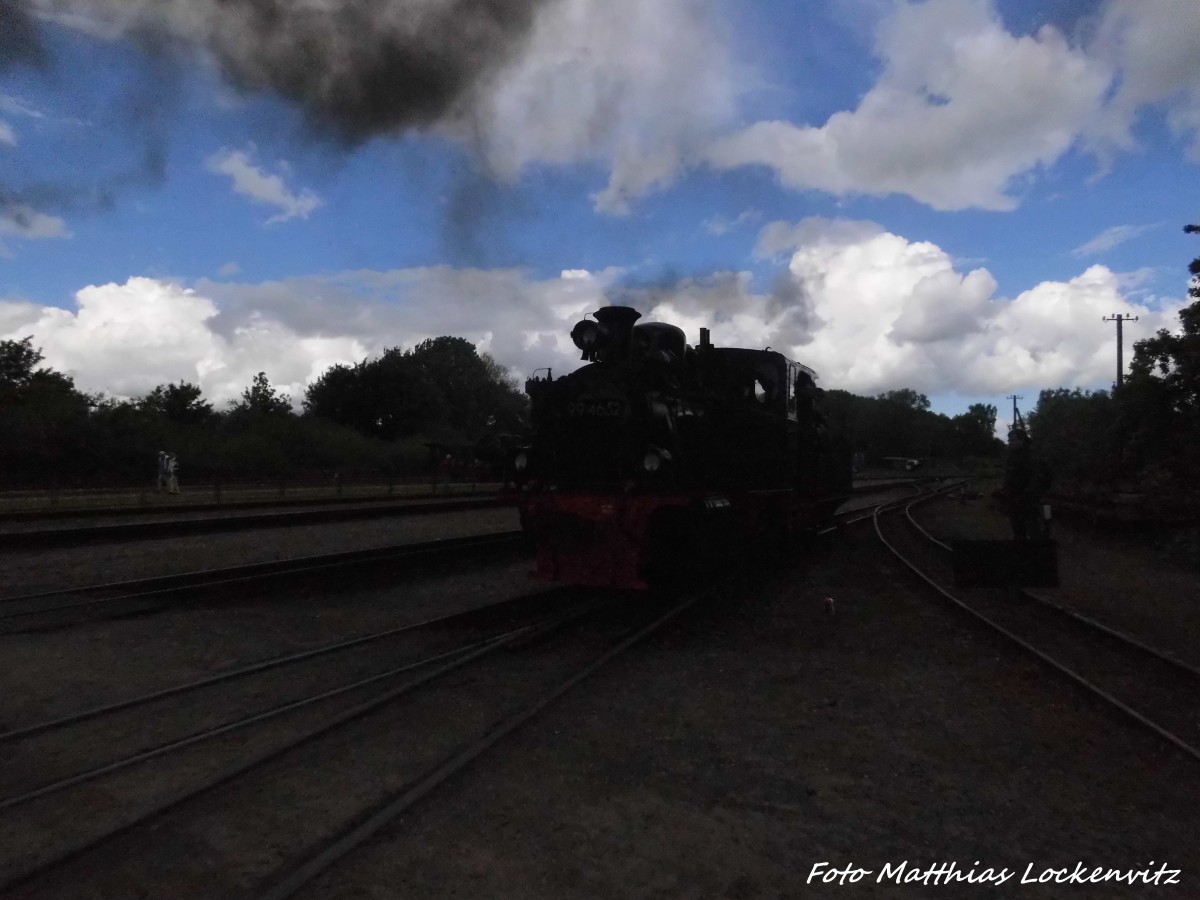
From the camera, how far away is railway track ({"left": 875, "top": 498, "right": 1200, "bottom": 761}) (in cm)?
568

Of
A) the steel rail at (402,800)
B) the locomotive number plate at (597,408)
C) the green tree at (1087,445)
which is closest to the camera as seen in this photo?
the steel rail at (402,800)

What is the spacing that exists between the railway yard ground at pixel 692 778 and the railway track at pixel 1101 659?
20cm

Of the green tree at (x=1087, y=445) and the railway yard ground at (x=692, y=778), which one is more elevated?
the green tree at (x=1087, y=445)

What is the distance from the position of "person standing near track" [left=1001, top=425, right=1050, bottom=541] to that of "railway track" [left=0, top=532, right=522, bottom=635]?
8614 mm

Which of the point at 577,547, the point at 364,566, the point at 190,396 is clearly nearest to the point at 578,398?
the point at 577,547

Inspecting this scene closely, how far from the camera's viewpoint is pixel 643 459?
29.7ft

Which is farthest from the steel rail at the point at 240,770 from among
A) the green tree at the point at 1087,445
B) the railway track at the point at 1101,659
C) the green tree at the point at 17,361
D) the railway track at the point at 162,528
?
the green tree at the point at 17,361

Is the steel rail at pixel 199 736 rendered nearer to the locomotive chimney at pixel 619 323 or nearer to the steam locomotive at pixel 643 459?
the steam locomotive at pixel 643 459

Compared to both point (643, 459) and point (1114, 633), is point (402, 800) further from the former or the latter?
point (1114, 633)

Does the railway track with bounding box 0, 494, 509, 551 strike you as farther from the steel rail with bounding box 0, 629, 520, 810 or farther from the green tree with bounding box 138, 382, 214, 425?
the green tree with bounding box 138, 382, 214, 425

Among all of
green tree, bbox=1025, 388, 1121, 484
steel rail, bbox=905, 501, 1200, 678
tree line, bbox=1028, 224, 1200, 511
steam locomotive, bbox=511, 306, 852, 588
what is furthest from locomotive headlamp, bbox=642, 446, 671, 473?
green tree, bbox=1025, 388, 1121, 484

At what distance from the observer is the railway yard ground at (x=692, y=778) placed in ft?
11.3

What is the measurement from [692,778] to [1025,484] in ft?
33.1

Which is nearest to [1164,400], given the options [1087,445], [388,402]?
[1087,445]
